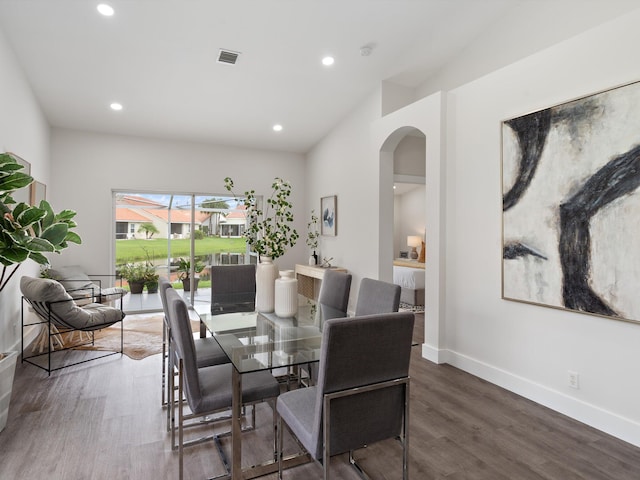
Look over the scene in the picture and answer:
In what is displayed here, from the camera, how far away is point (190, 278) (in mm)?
6242

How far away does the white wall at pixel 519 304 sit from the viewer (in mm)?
2469

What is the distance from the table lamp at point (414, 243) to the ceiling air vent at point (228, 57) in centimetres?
561

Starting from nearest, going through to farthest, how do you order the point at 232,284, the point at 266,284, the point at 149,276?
1. the point at 266,284
2. the point at 232,284
3. the point at 149,276

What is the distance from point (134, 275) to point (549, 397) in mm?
5668

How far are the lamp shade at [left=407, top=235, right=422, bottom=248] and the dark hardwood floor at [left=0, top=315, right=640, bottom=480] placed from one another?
17.9 feet

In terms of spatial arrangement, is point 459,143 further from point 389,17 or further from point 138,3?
point 138,3

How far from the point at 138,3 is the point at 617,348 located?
4512 millimetres

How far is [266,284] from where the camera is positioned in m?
2.83

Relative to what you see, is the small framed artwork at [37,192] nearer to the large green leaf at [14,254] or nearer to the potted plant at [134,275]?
the potted plant at [134,275]

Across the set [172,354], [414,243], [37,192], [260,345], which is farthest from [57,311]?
[414,243]

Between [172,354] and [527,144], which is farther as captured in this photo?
[527,144]

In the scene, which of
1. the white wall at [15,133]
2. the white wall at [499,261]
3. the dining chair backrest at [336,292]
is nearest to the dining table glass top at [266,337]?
the dining chair backrest at [336,292]

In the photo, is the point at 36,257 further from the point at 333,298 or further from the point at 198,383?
the point at 333,298

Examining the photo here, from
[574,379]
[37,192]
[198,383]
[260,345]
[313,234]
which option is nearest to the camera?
[198,383]
